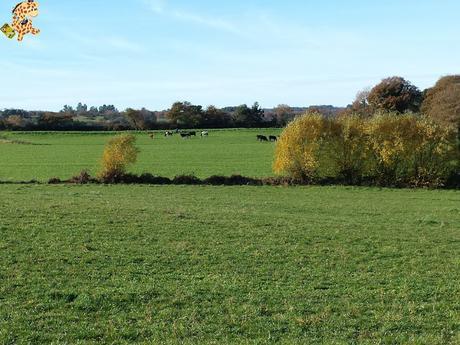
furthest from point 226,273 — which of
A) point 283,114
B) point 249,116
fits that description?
point 283,114

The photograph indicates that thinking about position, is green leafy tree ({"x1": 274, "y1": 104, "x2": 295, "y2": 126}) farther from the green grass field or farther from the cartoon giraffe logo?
the cartoon giraffe logo

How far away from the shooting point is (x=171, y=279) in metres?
11.8

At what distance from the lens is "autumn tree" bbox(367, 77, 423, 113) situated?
88312mm

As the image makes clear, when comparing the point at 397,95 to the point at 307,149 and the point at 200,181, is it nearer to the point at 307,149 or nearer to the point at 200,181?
the point at 307,149

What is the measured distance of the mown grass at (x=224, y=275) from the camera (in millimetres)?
8695

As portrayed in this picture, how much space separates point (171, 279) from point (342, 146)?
1110 inches

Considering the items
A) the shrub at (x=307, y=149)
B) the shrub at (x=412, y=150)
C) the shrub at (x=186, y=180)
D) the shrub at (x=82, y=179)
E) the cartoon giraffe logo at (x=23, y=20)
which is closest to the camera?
the cartoon giraffe logo at (x=23, y=20)

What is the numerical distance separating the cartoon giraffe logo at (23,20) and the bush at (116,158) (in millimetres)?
31696

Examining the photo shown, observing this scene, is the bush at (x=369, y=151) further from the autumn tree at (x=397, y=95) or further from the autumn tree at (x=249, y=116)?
the autumn tree at (x=249, y=116)

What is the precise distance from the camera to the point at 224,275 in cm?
1217

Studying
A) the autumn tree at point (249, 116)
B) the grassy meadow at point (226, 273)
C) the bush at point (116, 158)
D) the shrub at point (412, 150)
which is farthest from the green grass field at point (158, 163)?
the autumn tree at point (249, 116)

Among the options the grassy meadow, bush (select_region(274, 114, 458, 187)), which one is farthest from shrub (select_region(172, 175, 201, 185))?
the grassy meadow

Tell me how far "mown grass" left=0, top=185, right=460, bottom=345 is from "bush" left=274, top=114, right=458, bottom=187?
47.3 ft

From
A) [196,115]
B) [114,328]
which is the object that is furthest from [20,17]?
[196,115]
